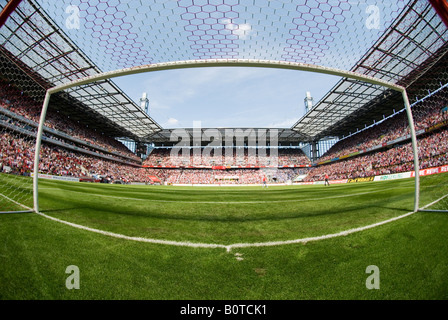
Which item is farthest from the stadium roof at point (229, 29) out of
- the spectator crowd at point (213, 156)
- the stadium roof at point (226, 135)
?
the stadium roof at point (226, 135)

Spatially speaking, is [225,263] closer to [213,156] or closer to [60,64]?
[60,64]

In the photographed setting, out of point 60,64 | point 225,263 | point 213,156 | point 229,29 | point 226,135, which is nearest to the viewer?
point 225,263

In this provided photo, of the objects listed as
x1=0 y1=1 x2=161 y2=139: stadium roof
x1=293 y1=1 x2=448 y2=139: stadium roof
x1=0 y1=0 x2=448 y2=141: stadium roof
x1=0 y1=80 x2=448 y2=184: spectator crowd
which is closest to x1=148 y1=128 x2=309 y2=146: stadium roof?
x1=0 y1=80 x2=448 y2=184: spectator crowd

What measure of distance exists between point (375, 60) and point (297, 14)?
15198 mm

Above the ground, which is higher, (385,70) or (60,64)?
(60,64)

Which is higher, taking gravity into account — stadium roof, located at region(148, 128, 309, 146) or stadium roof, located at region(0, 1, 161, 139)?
stadium roof, located at region(148, 128, 309, 146)

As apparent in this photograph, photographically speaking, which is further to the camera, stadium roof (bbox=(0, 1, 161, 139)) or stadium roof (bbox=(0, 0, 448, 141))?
stadium roof (bbox=(0, 1, 161, 139))

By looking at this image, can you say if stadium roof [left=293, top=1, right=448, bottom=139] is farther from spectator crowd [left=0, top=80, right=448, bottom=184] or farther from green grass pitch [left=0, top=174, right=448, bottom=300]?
green grass pitch [left=0, top=174, right=448, bottom=300]

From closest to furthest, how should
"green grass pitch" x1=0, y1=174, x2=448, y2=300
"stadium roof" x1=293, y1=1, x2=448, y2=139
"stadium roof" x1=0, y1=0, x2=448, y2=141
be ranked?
1. "green grass pitch" x1=0, y1=174, x2=448, y2=300
2. "stadium roof" x1=0, y1=0, x2=448, y2=141
3. "stadium roof" x1=293, y1=1, x2=448, y2=139

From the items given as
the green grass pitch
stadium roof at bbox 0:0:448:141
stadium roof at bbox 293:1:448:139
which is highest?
stadium roof at bbox 293:1:448:139

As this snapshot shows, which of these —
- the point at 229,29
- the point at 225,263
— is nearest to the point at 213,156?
the point at 229,29

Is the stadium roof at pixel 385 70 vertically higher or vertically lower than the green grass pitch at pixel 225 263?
higher

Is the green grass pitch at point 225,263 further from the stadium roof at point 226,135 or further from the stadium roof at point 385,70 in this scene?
the stadium roof at point 226,135

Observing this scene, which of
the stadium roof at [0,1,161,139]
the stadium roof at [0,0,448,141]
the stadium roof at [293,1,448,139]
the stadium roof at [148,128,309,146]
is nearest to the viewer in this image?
the stadium roof at [0,0,448,141]
